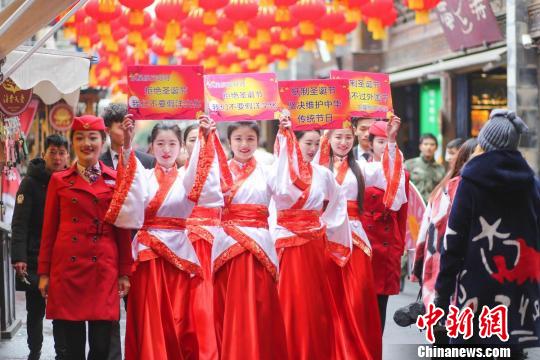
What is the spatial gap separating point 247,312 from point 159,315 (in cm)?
66

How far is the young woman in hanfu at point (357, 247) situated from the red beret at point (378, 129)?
18.2 inches

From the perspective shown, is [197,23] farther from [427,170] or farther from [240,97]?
[240,97]

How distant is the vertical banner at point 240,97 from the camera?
8.29 m

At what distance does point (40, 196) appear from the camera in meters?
8.67

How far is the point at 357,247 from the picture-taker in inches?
351

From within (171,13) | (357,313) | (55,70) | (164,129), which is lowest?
(357,313)

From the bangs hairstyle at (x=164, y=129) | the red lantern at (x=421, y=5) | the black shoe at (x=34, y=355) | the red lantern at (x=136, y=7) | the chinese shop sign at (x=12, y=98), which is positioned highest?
the red lantern at (x=136, y=7)

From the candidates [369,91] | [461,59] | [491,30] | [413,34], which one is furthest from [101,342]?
[413,34]

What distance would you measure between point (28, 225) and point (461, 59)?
40.0 feet

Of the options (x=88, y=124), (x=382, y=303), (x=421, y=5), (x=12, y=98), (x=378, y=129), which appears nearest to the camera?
(x=88, y=124)

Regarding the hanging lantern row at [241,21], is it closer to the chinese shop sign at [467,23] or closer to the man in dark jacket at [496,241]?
the chinese shop sign at [467,23]

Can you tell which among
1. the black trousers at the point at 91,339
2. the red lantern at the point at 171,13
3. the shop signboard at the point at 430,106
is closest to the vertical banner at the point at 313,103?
the black trousers at the point at 91,339

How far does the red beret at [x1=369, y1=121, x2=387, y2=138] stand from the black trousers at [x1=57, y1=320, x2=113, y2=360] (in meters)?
3.41

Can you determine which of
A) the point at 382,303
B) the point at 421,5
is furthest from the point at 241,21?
the point at 382,303
